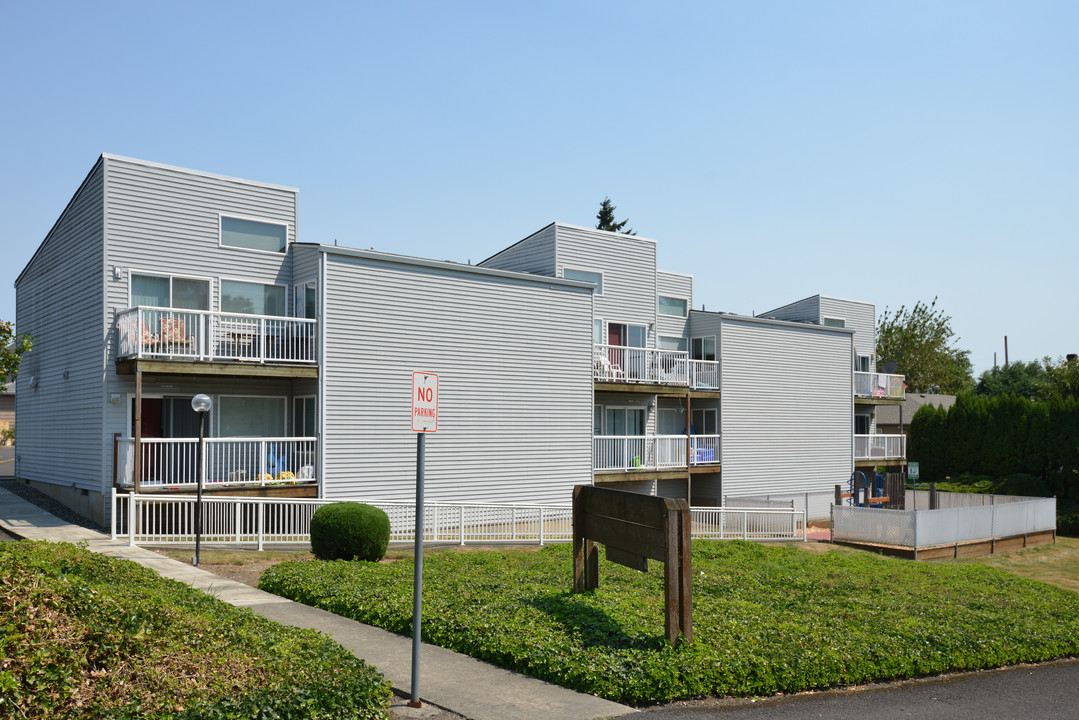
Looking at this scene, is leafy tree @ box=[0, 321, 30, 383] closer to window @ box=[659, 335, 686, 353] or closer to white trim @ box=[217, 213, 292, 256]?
white trim @ box=[217, 213, 292, 256]

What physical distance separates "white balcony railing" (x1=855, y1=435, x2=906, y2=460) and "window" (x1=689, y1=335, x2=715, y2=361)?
8.90 metres

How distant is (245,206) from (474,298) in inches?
257

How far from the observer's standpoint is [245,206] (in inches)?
888

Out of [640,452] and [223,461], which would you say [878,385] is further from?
[223,461]

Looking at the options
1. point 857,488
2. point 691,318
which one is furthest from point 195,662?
point 857,488

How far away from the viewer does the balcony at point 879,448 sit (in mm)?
36781

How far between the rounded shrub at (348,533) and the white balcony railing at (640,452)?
1237 cm

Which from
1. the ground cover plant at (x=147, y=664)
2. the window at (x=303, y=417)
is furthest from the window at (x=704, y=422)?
the ground cover plant at (x=147, y=664)

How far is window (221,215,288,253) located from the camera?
22.4m

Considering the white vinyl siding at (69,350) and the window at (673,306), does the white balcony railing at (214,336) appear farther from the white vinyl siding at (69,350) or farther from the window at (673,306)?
the window at (673,306)

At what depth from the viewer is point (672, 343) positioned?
3250cm

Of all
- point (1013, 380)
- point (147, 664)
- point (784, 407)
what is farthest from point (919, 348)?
point (147, 664)

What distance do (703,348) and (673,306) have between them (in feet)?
6.59

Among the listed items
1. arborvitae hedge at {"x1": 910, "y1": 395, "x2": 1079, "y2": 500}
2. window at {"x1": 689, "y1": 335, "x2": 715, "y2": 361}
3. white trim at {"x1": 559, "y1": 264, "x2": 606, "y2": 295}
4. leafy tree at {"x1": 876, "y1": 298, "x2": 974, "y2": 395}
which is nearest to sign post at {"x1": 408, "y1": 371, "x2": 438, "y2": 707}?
white trim at {"x1": 559, "y1": 264, "x2": 606, "y2": 295}
